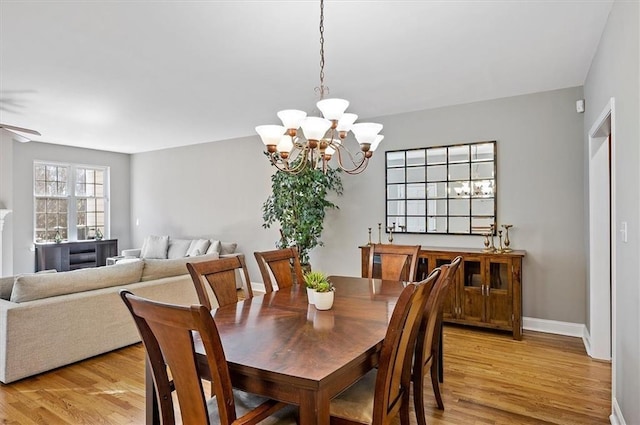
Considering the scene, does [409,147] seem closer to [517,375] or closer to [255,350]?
[517,375]

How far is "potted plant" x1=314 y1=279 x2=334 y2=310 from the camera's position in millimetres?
2117

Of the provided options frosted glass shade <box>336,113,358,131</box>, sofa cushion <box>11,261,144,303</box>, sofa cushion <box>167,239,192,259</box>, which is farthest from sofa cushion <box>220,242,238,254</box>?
frosted glass shade <box>336,113,358,131</box>

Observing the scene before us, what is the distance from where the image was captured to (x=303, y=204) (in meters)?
5.09

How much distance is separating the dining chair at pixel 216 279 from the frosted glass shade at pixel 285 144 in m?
0.81

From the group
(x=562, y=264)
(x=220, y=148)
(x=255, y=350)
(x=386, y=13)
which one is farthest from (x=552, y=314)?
(x=220, y=148)

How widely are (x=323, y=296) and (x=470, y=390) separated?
1.51m

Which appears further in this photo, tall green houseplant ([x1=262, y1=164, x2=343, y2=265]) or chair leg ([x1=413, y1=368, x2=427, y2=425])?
tall green houseplant ([x1=262, y1=164, x2=343, y2=265])

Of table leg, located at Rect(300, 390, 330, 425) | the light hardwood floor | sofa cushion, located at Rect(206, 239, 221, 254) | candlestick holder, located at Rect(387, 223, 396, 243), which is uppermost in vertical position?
candlestick holder, located at Rect(387, 223, 396, 243)

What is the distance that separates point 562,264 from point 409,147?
2144 mm

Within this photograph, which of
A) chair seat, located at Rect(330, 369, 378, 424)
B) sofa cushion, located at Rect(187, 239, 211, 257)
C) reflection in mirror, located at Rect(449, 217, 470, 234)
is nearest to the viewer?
chair seat, located at Rect(330, 369, 378, 424)

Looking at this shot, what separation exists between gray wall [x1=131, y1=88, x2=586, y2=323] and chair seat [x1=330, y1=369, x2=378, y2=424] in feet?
10.3

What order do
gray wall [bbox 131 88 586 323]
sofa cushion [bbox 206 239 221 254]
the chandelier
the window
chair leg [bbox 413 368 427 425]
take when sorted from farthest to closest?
the window < sofa cushion [bbox 206 239 221 254] < gray wall [bbox 131 88 586 323] < the chandelier < chair leg [bbox 413 368 427 425]

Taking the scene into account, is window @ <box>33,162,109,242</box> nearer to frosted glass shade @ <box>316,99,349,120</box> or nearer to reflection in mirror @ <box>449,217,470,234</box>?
reflection in mirror @ <box>449,217,470,234</box>

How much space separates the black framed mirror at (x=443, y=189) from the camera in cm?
440
